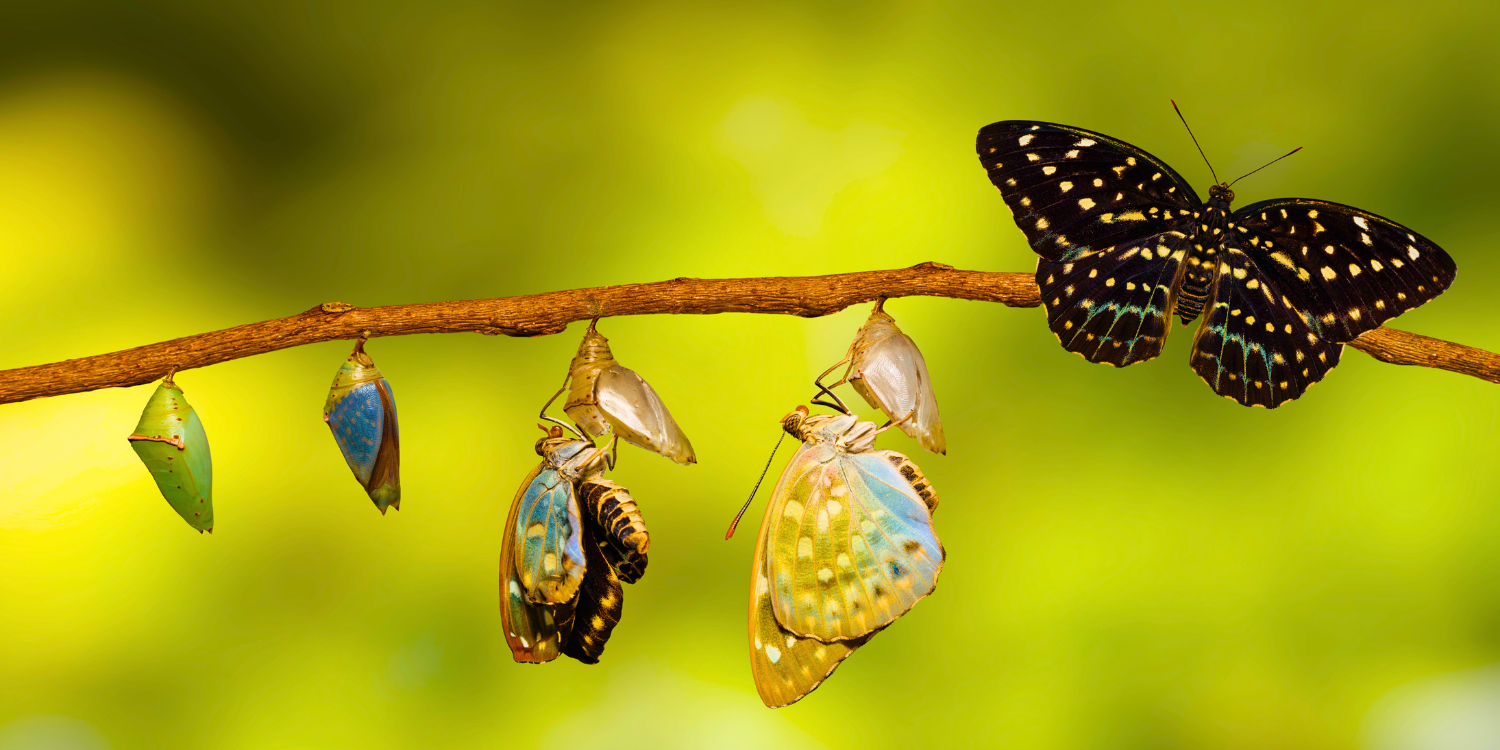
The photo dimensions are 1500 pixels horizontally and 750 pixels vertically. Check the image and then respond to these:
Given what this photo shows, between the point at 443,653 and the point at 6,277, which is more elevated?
the point at 6,277

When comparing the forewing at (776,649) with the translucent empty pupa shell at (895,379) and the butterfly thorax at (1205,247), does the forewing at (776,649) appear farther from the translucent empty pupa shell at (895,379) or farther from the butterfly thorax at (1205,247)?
the butterfly thorax at (1205,247)

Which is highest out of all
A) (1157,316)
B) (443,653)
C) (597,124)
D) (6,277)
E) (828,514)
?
(597,124)

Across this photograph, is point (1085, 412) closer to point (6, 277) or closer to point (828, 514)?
point (828, 514)

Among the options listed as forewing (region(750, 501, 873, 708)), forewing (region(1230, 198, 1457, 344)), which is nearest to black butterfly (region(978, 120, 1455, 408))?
forewing (region(1230, 198, 1457, 344))

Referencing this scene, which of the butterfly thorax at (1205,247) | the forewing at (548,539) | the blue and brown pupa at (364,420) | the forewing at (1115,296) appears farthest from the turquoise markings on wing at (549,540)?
the butterfly thorax at (1205,247)

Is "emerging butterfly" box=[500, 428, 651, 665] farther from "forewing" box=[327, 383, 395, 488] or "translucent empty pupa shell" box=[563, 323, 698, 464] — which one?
"forewing" box=[327, 383, 395, 488]

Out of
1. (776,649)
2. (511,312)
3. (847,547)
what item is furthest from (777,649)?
(511,312)

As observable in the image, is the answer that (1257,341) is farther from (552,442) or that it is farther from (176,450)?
(176,450)

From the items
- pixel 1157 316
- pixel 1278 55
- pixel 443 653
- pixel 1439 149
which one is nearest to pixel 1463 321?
pixel 1439 149
